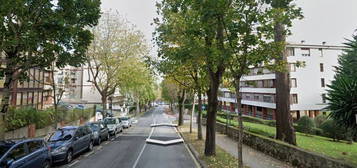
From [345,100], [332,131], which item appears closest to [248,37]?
[345,100]

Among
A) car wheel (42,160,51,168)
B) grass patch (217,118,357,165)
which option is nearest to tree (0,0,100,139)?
car wheel (42,160,51,168)

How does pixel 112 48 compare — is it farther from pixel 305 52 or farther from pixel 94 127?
pixel 305 52

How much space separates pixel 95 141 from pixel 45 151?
6683 millimetres

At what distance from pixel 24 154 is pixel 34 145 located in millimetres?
797

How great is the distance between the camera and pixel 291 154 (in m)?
9.54

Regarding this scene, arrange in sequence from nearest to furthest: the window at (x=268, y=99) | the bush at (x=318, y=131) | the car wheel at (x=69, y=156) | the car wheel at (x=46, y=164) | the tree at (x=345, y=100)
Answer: the tree at (x=345, y=100)
the car wheel at (x=46, y=164)
the car wheel at (x=69, y=156)
the bush at (x=318, y=131)
the window at (x=268, y=99)

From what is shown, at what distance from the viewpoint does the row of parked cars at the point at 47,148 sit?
22.5 feet

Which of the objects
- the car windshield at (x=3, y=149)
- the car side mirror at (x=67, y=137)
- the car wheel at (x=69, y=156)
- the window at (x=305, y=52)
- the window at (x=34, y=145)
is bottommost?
the car wheel at (x=69, y=156)

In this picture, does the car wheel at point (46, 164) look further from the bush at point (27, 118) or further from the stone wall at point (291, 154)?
A: the stone wall at point (291, 154)

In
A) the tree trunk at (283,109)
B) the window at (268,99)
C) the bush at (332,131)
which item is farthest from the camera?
the window at (268,99)

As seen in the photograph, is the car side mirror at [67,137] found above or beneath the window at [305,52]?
beneath

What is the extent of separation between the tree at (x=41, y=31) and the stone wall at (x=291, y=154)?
398 inches

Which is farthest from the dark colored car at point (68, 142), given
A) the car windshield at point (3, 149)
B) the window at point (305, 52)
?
the window at point (305, 52)

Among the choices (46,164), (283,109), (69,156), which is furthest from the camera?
(283,109)
